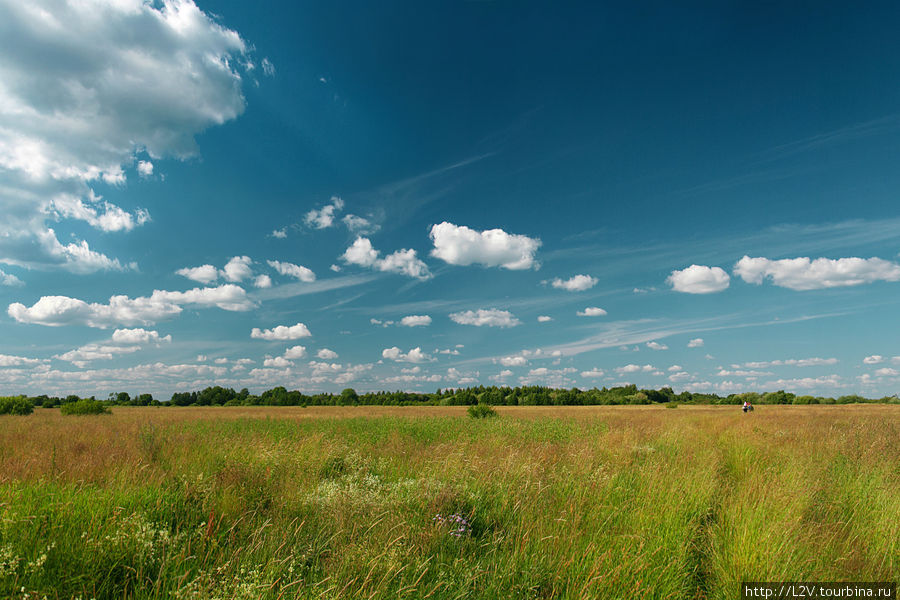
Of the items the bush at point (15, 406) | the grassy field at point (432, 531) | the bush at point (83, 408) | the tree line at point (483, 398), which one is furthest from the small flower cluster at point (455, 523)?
the tree line at point (483, 398)

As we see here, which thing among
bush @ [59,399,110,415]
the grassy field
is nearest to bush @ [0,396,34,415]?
bush @ [59,399,110,415]

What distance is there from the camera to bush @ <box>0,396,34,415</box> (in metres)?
29.7

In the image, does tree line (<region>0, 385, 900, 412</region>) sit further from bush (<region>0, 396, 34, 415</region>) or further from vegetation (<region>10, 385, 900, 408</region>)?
bush (<region>0, 396, 34, 415</region>)

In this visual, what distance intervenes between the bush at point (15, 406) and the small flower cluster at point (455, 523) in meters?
39.3

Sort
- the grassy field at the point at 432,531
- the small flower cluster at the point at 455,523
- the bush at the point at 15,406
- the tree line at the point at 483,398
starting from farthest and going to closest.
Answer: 1. the tree line at the point at 483,398
2. the bush at the point at 15,406
3. the small flower cluster at the point at 455,523
4. the grassy field at the point at 432,531

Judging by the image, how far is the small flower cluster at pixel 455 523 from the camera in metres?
4.34

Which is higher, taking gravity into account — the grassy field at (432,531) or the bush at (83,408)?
the grassy field at (432,531)

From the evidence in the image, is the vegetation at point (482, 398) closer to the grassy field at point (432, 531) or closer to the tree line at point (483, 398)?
the tree line at point (483, 398)

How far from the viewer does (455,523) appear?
450 cm

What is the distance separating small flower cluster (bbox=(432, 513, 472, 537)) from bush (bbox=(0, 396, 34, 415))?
129 ft

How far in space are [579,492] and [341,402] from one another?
9066 centimetres

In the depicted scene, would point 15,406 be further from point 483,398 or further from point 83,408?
point 483,398

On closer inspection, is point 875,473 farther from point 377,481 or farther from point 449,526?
point 377,481

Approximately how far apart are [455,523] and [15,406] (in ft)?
134
